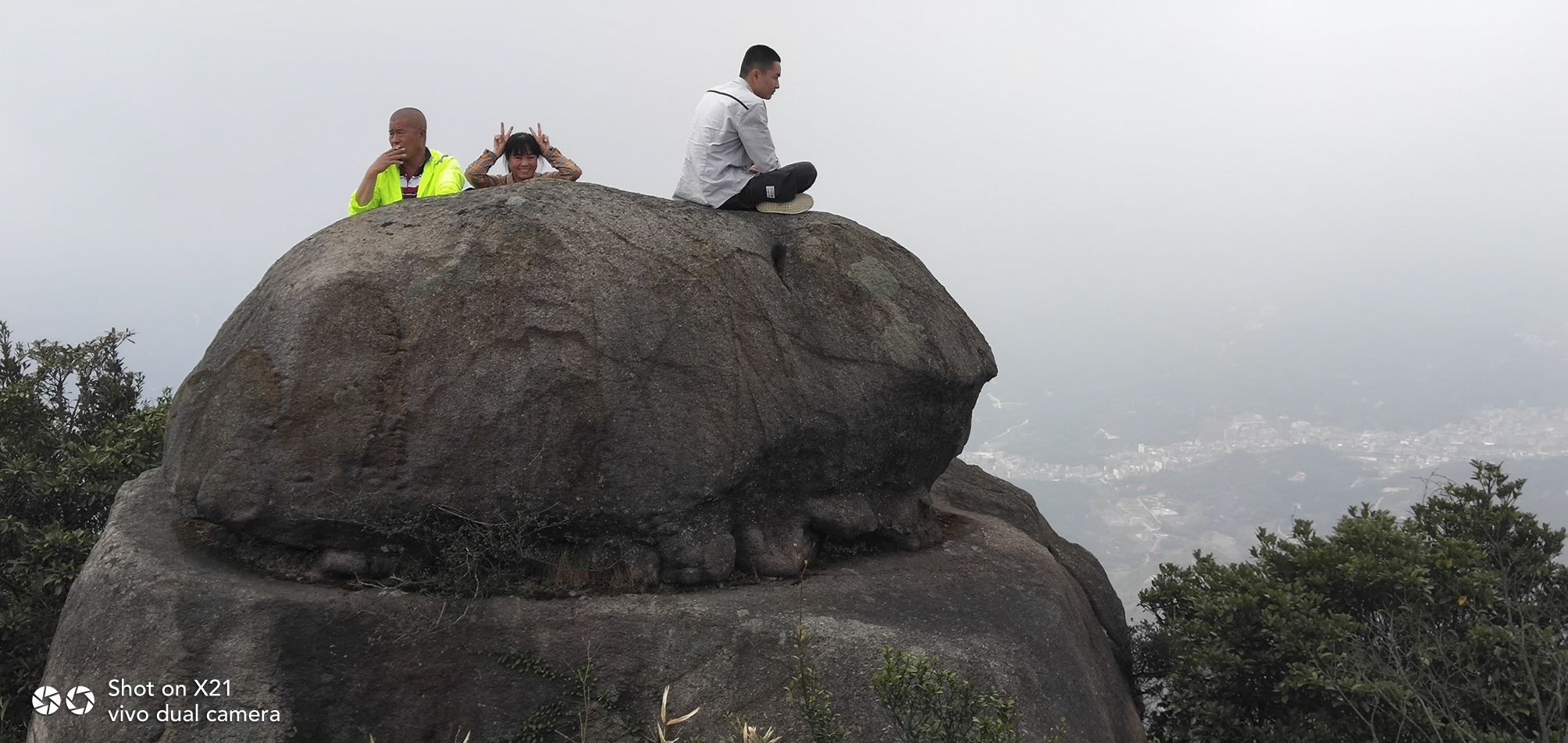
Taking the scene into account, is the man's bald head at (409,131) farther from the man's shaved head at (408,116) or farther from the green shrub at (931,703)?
the green shrub at (931,703)

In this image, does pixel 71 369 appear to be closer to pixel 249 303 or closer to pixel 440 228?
pixel 249 303

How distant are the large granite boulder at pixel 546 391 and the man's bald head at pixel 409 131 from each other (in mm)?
851

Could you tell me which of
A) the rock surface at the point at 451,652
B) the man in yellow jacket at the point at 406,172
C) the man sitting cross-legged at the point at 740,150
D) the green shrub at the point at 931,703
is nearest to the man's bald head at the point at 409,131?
the man in yellow jacket at the point at 406,172

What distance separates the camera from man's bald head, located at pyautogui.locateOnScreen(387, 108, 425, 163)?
919 centimetres

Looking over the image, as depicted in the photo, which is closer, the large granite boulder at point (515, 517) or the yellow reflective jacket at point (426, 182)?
the large granite boulder at point (515, 517)

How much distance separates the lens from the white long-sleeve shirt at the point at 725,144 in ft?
31.6

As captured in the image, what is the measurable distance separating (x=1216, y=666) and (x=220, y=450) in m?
9.97

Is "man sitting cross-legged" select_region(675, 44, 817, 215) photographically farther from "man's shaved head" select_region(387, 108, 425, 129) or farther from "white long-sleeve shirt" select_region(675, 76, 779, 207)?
"man's shaved head" select_region(387, 108, 425, 129)

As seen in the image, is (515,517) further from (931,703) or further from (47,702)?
(931,703)

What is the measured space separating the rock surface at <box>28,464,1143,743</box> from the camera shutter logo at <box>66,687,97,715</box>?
7 centimetres

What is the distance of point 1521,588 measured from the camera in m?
10.6

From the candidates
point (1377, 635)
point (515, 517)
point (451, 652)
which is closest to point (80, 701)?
point (451, 652)

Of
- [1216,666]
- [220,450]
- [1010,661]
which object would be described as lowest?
[1216,666]

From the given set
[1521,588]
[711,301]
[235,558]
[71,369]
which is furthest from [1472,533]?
[71,369]
